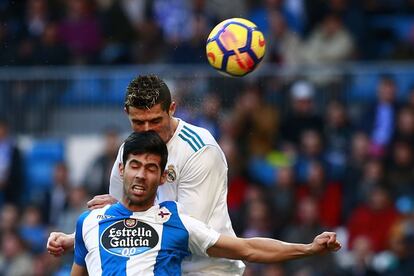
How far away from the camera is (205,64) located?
17109mm

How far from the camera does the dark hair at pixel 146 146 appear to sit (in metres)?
8.19

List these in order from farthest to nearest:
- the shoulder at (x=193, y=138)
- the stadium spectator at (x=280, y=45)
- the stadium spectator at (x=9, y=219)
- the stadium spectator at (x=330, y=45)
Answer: the stadium spectator at (x=280, y=45), the stadium spectator at (x=330, y=45), the stadium spectator at (x=9, y=219), the shoulder at (x=193, y=138)

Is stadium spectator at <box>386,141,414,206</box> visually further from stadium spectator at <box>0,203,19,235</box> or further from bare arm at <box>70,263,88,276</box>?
bare arm at <box>70,263,88,276</box>

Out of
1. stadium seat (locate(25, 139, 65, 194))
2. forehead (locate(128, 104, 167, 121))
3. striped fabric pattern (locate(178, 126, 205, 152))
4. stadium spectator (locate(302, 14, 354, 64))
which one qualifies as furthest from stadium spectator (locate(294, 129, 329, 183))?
forehead (locate(128, 104, 167, 121))

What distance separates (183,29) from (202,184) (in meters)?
8.92

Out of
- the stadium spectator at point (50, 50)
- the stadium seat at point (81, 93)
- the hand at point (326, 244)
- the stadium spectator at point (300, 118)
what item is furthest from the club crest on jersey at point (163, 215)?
the stadium spectator at point (50, 50)

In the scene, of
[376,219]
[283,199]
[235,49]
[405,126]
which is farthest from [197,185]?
[405,126]

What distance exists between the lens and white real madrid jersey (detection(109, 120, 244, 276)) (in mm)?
8930

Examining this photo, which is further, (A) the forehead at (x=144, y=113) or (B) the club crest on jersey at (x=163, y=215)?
(A) the forehead at (x=144, y=113)

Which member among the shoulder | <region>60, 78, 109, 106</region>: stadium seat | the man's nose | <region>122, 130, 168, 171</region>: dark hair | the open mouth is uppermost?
<region>122, 130, 168, 171</region>: dark hair

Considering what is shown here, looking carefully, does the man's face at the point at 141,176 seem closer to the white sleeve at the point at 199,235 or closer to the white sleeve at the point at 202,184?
the white sleeve at the point at 199,235

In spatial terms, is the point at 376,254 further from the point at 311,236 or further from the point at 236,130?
the point at 236,130

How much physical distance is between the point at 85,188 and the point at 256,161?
2096 mm

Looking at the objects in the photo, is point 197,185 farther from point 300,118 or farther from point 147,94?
point 300,118
